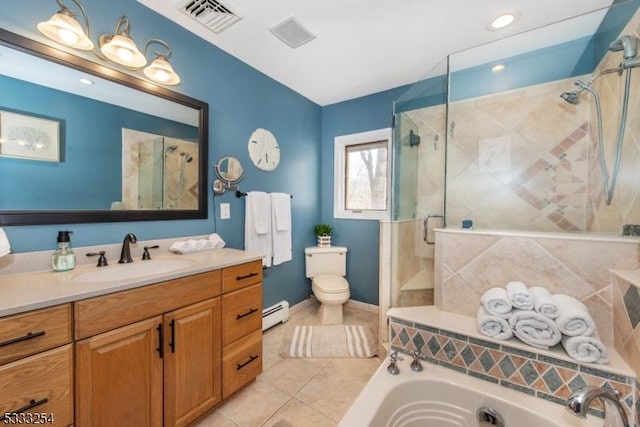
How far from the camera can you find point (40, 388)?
2.70 feet

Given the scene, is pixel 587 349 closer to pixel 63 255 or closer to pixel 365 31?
pixel 365 31

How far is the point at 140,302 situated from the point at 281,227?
54.5 inches

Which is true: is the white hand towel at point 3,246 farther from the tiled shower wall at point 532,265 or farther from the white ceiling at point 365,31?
the tiled shower wall at point 532,265

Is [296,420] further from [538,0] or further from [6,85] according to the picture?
[538,0]

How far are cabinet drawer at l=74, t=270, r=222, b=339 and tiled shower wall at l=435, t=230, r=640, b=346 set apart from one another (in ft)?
4.55

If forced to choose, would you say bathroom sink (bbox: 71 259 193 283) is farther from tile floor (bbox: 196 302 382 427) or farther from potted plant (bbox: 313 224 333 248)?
potted plant (bbox: 313 224 333 248)

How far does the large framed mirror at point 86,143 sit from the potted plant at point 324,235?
1.46m

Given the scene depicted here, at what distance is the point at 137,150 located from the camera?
1.50 meters

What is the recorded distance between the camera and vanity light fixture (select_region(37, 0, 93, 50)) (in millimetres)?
1100

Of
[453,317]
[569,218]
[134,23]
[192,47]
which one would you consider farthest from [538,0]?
[134,23]

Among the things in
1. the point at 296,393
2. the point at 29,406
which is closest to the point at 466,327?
the point at 296,393

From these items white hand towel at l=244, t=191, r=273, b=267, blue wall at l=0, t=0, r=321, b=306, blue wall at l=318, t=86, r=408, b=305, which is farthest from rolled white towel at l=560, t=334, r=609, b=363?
blue wall at l=0, t=0, r=321, b=306

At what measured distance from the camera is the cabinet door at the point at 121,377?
92 cm

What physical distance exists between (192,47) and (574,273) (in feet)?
8.92
